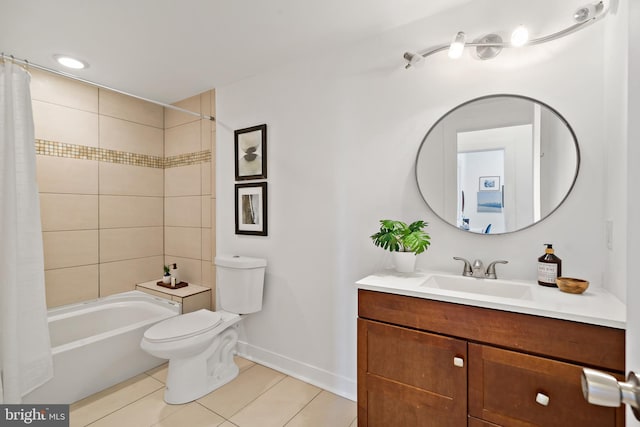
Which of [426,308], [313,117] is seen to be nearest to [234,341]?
[426,308]

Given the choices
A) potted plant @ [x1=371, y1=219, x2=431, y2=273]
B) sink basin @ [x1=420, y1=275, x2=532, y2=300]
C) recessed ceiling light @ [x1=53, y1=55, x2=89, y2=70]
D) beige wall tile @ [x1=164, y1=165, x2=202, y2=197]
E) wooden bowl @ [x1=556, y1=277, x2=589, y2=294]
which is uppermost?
recessed ceiling light @ [x1=53, y1=55, x2=89, y2=70]

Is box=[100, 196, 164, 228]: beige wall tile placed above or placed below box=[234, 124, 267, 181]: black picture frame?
below

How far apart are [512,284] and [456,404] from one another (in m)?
0.61

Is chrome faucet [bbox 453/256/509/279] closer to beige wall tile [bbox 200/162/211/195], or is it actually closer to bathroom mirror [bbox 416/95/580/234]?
bathroom mirror [bbox 416/95/580/234]

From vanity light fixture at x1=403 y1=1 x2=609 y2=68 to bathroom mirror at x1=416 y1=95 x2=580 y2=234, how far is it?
0.24 meters

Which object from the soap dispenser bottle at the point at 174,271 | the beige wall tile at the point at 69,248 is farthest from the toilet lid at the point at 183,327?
the beige wall tile at the point at 69,248

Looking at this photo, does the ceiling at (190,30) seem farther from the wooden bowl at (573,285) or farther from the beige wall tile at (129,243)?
the wooden bowl at (573,285)

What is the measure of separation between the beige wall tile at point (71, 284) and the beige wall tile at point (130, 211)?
43 centimetres

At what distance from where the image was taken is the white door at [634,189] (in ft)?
1.56

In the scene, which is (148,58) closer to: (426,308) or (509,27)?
(509,27)

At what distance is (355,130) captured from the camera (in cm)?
193

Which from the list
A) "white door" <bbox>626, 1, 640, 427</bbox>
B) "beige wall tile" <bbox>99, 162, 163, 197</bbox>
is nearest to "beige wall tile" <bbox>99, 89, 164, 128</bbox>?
"beige wall tile" <bbox>99, 162, 163, 197</bbox>

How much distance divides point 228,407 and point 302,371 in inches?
21.5

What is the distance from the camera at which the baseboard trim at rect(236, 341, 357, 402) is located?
6.36 ft
